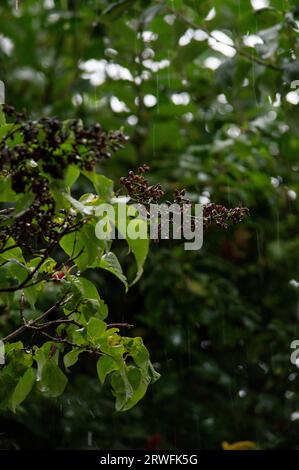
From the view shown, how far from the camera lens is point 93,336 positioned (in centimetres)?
96

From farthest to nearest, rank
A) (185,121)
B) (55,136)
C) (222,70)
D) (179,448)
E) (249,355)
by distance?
(185,121), (249,355), (179,448), (222,70), (55,136)

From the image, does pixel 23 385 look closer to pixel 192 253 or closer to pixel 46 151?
pixel 46 151

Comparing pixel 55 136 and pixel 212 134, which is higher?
pixel 212 134

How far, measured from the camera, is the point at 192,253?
105 inches

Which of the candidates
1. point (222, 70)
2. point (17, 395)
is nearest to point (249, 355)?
point (222, 70)

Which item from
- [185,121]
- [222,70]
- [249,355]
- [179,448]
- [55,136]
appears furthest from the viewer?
[185,121]

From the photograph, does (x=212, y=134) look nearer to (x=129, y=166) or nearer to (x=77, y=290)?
(x=129, y=166)

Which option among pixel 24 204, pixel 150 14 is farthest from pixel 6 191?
pixel 150 14

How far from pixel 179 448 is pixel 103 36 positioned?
141cm

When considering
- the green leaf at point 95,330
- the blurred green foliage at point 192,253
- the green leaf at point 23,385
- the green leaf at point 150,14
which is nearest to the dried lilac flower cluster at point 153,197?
the green leaf at point 95,330

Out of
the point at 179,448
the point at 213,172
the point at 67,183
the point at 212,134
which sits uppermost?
the point at 212,134

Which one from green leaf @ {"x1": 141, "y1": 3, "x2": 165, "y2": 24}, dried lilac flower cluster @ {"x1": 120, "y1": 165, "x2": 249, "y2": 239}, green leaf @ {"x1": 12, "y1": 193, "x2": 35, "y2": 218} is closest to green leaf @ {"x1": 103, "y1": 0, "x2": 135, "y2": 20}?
green leaf @ {"x1": 141, "y1": 3, "x2": 165, "y2": 24}

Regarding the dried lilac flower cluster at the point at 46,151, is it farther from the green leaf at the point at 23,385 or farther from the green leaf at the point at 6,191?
the green leaf at the point at 23,385

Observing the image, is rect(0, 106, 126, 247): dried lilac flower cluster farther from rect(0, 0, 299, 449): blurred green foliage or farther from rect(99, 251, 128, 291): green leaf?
rect(0, 0, 299, 449): blurred green foliage
